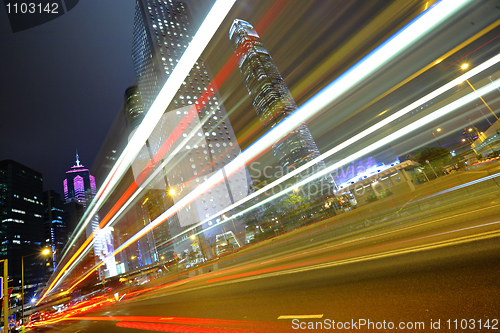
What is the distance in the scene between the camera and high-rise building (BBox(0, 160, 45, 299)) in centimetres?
10050

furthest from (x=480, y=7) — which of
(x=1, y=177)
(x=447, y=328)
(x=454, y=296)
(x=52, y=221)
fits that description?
(x=52, y=221)

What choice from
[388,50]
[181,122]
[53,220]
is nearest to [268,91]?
[181,122]

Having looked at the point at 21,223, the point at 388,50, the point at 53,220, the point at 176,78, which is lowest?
the point at 388,50

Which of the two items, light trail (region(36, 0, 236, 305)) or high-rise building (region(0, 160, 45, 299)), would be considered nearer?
light trail (region(36, 0, 236, 305))

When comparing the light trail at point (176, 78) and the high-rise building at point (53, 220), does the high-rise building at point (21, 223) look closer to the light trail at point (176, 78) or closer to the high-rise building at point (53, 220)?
the high-rise building at point (53, 220)

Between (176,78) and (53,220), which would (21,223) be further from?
(176,78)

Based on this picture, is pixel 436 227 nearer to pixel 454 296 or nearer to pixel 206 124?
pixel 454 296

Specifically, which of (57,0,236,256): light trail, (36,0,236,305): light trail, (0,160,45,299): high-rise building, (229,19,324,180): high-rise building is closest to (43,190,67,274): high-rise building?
(0,160,45,299): high-rise building

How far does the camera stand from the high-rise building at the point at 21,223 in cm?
10050

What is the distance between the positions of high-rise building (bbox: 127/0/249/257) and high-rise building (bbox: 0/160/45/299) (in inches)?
2764

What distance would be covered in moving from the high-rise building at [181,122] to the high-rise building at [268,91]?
75.4 ft

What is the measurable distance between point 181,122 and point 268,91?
47265mm

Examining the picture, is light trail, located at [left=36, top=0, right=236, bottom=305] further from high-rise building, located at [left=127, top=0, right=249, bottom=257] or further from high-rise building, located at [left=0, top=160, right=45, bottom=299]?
high-rise building, located at [left=0, top=160, right=45, bottom=299]

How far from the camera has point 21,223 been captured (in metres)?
110
